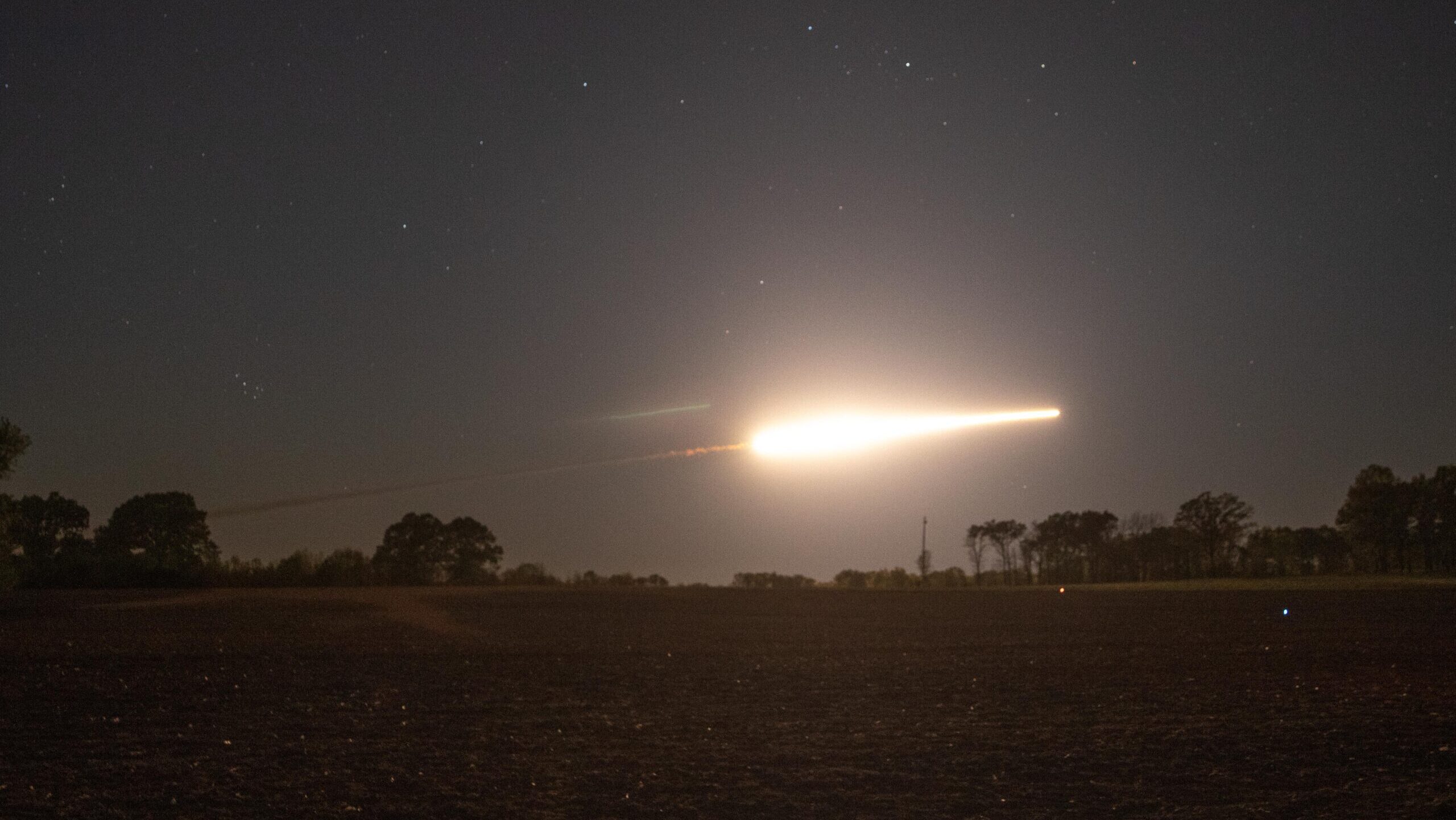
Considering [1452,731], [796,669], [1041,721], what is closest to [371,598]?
[796,669]

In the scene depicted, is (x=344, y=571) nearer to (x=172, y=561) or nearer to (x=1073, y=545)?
(x=172, y=561)

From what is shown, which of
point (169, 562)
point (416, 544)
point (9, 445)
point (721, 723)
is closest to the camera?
point (721, 723)

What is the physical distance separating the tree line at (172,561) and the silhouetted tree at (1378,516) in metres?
63.8

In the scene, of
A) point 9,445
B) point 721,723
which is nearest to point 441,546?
point 9,445

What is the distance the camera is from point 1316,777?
9141 millimetres

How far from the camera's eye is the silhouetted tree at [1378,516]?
90.6 metres

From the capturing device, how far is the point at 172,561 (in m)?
57.8

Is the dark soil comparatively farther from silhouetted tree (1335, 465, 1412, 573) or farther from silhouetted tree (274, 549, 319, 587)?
silhouetted tree (1335, 465, 1412, 573)

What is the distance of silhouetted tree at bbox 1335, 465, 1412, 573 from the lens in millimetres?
90562

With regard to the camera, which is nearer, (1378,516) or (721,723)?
(721,723)

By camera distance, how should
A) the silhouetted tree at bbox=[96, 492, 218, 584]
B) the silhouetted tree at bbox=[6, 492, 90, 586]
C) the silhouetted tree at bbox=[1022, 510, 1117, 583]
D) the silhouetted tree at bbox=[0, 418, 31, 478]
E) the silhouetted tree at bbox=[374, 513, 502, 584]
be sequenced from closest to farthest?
the silhouetted tree at bbox=[0, 418, 31, 478]
the silhouetted tree at bbox=[6, 492, 90, 586]
the silhouetted tree at bbox=[96, 492, 218, 584]
the silhouetted tree at bbox=[374, 513, 502, 584]
the silhouetted tree at bbox=[1022, 510, 1117, 583]

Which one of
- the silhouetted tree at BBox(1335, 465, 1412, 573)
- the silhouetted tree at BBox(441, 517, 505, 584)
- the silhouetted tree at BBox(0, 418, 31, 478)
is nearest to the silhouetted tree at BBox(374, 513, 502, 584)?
the silhouetted tree at BBox(441, 517, 505, 584)

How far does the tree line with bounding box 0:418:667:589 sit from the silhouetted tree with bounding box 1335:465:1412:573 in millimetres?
63774

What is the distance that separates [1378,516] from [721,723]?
98.6m
